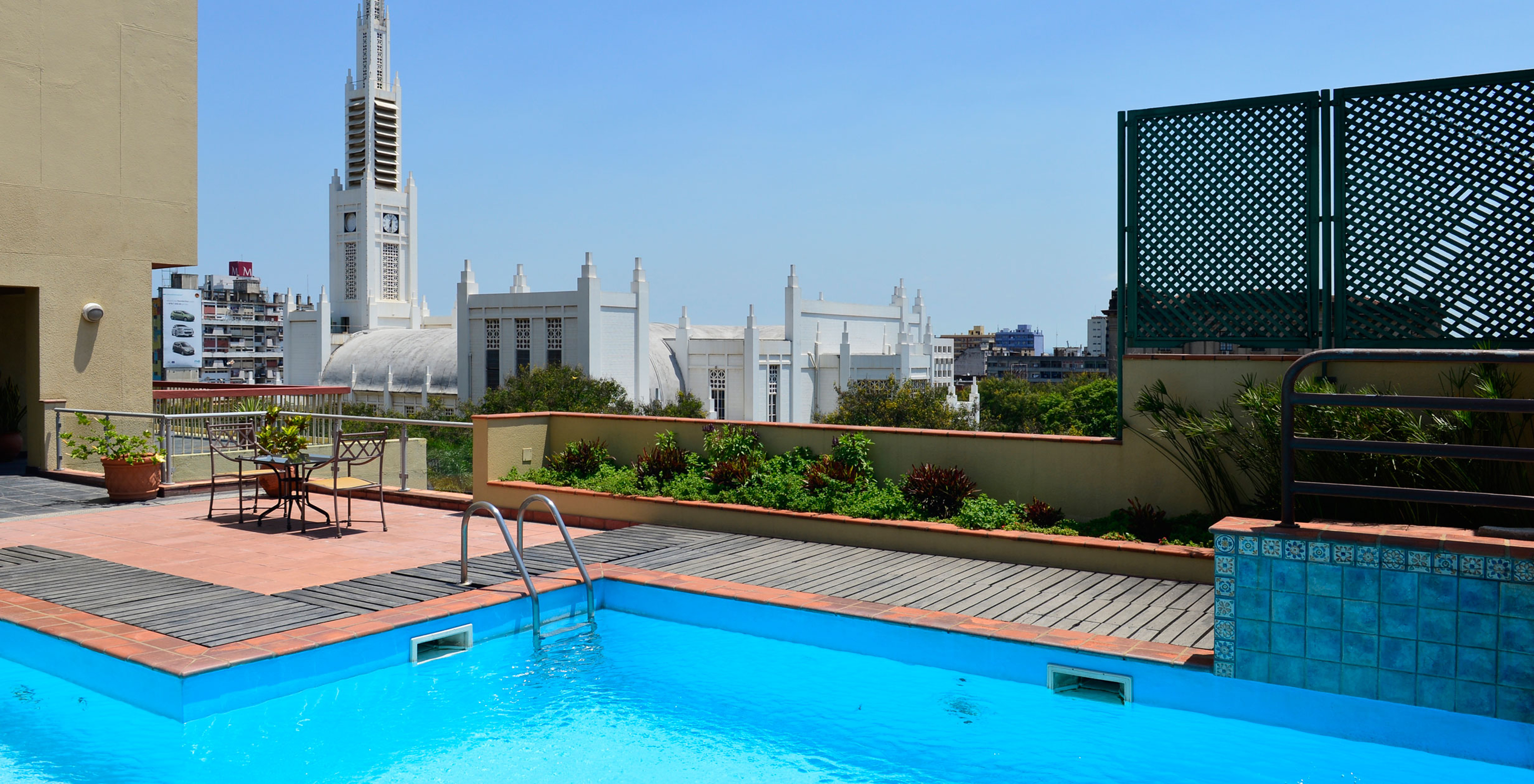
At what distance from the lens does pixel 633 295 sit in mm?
51406

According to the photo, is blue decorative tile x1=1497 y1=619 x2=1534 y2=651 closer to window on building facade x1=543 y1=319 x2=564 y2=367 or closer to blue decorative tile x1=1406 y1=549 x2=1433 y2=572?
blue decorative tile x1=1406 y1=549 x2=1433 y2=572

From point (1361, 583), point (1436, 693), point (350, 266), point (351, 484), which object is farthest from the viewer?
point (350, 266)

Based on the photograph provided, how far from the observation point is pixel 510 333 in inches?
2052

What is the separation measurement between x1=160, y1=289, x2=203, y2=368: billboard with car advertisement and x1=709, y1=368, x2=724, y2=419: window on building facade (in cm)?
2450

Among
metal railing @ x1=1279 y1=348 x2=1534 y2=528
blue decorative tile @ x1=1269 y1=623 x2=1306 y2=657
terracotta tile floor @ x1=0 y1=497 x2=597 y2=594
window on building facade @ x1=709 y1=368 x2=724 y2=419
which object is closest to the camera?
metal railing @ x1=1279 y1=348 x2=1534 y2=528

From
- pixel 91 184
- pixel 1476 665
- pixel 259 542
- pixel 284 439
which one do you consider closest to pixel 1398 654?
pixel 1476 665

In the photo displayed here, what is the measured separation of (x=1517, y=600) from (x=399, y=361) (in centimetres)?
5917

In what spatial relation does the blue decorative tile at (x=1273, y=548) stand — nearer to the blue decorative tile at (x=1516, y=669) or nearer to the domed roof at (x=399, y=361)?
the blue decorative tile at (x=1516, y=669)

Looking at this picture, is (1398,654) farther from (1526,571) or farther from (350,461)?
(350,461)

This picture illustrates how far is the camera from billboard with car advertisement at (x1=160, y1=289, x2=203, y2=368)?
114ft

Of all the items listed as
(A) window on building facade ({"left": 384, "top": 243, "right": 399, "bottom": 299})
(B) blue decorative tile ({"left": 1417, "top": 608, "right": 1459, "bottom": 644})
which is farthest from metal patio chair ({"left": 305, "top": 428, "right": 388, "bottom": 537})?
(A) window on building facade ({"left": 384, "top": 243, "right": 399, "bottom": 299})

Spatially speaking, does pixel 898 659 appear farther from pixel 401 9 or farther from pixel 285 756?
pixel 401 9

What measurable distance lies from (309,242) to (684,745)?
246ft

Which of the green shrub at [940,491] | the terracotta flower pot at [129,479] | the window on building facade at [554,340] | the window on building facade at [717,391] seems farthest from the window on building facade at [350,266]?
the green shrub at [940,491]
